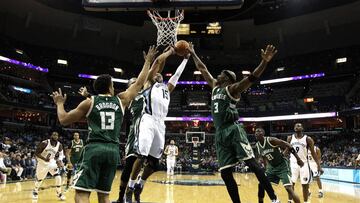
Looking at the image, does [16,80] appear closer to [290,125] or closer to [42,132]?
[42,132]

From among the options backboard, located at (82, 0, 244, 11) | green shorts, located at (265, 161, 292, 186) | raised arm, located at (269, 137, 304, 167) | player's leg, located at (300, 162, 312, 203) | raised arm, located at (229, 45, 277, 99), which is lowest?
player's leg, located at (300, 162, 312, 203)

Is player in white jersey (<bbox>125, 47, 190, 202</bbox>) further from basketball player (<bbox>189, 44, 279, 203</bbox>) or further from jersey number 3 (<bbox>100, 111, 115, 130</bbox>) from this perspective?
jersey number 3 (<bbox>100, 111, 115, 130</bbox>)

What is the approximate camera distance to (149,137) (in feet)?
20.2

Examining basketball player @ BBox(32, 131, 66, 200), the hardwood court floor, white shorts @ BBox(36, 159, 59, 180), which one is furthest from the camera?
white shorts @ BBox(36, 159, 59, 180)

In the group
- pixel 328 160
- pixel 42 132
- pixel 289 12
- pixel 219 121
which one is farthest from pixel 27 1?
pixel 219 121

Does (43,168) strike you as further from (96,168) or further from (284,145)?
(96,168)

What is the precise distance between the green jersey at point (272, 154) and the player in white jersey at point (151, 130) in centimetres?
268

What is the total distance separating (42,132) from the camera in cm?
3659

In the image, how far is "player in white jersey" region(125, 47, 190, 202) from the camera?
611cm

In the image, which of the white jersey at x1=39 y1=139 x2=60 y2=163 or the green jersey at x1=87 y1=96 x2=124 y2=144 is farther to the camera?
the white jersey at x1=39 y1=139 x2=60 y2=163

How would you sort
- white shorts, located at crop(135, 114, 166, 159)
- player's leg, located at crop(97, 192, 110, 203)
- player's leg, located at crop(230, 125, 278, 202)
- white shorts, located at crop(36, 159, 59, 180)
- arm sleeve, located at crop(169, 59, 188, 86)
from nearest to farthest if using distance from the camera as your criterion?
player's leg, located at crop(97, 192, 110, 203) < player's leg, located at crop(230, 125, 278, 202) < white shorts, located at crop(135, 114, 166, 159) < arm sleeve, located at crop(169, 59, 188, 86) < white shorts, located at crop(36, 159, 59, 180)

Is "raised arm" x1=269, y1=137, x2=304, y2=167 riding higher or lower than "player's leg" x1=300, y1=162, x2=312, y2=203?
higher

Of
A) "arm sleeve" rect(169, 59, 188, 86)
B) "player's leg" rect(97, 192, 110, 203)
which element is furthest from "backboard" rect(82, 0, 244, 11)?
"player's leg" rect(97, 192, 110, 203)

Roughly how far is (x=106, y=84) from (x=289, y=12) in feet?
107
